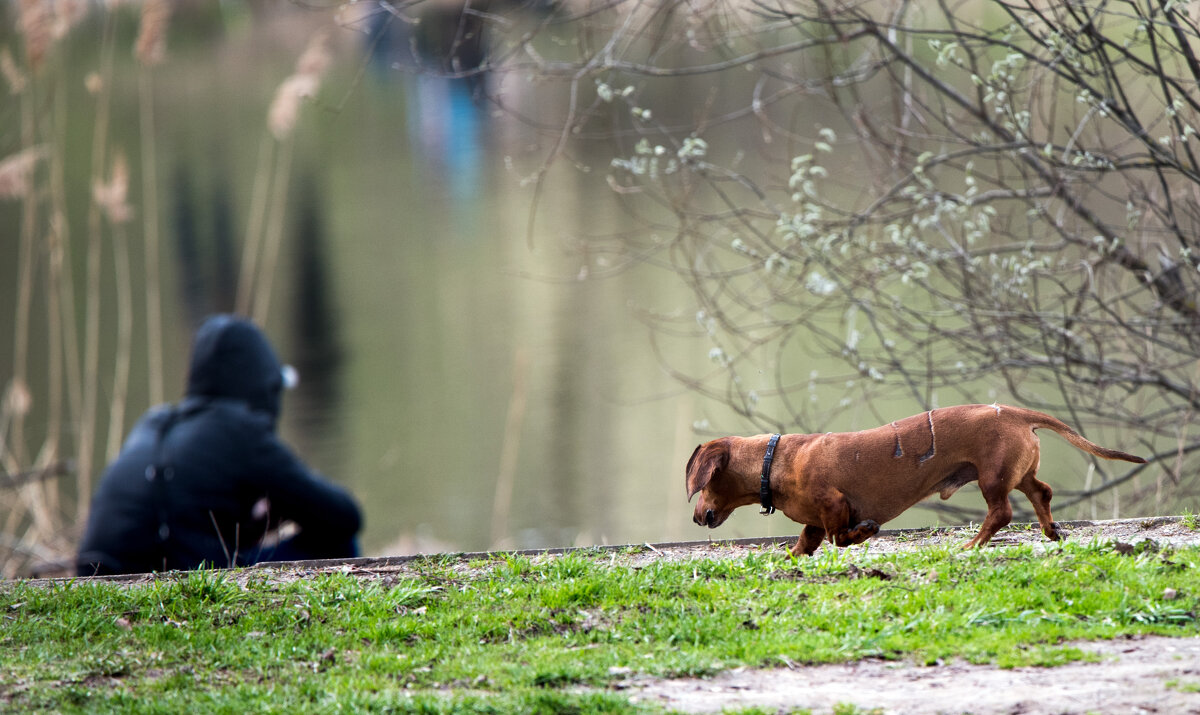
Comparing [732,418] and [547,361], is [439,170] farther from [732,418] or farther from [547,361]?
[732,418]

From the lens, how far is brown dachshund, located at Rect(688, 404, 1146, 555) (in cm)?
387

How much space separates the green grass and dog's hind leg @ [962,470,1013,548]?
6.5 inches

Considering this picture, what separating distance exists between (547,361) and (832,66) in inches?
420

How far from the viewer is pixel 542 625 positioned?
387 centimetres

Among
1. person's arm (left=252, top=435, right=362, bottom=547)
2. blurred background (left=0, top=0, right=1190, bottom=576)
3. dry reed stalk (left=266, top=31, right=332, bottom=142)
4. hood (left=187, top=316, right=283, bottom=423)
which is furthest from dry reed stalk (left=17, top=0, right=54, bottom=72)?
person's arm (left=252, top=435, right=362, bottom=547)

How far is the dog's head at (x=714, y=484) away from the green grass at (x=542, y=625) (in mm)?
261

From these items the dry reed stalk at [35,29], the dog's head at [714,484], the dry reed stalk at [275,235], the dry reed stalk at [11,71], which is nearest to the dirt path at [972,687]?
the dog's head at [714,484]

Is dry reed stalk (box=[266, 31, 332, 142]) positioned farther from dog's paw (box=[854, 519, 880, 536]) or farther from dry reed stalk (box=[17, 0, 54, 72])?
dog's paw (box=[854, 519, 880, 536])

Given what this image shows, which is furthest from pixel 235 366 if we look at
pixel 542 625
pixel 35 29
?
pixel 542 625

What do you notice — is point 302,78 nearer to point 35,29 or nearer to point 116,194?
point 116,194

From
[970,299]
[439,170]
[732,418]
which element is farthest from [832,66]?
[439,170]

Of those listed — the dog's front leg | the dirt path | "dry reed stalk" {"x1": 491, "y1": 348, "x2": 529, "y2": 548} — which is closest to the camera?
the dirt path

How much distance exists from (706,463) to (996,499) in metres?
0.93

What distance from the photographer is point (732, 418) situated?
13.1m
